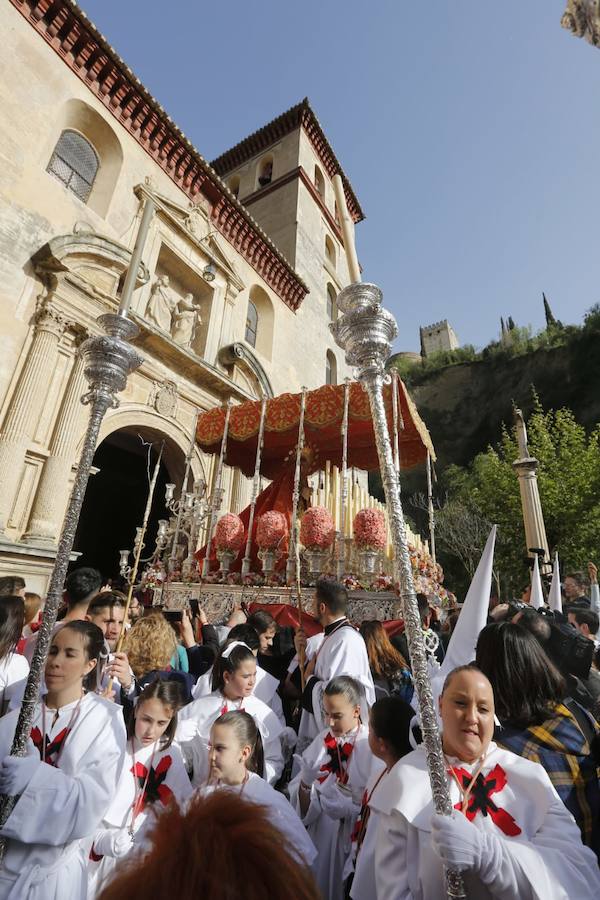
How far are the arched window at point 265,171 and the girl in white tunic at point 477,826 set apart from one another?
22603 millimetres

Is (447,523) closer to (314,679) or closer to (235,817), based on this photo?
(314,679)

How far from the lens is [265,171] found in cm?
2034

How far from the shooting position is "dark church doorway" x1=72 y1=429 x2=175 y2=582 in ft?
47.4

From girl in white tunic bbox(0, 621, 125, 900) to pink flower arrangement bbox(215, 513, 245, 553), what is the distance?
166 inches

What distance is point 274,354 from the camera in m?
15.4

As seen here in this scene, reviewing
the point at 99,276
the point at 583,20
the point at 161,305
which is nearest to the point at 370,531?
the point at 583,20

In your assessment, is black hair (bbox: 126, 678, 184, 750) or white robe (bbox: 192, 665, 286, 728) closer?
black hair (bbox: 126, 678, 184, 750)

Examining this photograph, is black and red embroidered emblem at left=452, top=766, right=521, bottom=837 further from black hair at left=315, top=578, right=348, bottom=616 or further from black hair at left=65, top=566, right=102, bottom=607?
black hair at left=65, top=566, right=102, bottom=607

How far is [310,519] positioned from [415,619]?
4.36 metres

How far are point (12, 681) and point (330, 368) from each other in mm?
17261

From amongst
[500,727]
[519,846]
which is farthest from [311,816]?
[519,846]

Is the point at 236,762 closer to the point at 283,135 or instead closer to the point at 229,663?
the point at 229,663

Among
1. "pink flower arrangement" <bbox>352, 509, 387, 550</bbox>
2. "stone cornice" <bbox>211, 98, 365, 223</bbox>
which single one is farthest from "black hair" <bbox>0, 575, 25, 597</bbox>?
"stone cornice" <bbox>211, 98, 365, 223</bbox>

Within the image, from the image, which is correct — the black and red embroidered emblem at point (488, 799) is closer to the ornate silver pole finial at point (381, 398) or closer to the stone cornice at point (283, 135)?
the ornate silver pole finial at point (381, 398)
